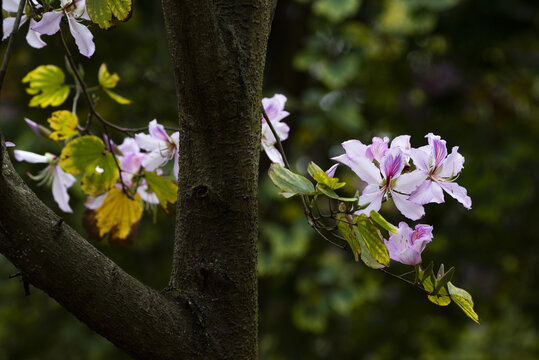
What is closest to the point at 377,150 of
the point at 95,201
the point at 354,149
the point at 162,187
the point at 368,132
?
the point at 354,149

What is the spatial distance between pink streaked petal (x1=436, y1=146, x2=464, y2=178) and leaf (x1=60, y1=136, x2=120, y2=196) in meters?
0.40

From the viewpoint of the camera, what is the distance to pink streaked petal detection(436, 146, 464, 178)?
723 mm

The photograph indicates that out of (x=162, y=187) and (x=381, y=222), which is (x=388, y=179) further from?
(x=162, y=187)

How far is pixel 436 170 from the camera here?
2.36ft

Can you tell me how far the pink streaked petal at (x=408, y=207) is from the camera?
0.70 metres

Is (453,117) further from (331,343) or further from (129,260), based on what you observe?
(129,260)

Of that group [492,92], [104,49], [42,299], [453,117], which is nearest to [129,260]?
[104,49]

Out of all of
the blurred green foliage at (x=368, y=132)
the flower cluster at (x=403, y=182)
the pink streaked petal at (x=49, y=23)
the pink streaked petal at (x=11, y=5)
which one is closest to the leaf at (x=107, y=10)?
the pink streaked petal at (x=49, y=23)

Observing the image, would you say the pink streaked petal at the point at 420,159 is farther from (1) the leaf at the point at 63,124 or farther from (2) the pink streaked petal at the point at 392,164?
(1) the leaf at the point at 63,124

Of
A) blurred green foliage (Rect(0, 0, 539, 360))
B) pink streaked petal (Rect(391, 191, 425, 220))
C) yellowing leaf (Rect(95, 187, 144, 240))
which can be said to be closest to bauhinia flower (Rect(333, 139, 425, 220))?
pink streaked petal (Rect(391, 191, 425, 220))

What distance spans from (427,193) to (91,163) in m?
0.41

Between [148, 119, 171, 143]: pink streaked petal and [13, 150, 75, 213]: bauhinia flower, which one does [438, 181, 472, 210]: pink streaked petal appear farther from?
[13, 150, 75, 213]: bauhinia flower

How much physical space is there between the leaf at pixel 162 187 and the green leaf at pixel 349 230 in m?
0.26

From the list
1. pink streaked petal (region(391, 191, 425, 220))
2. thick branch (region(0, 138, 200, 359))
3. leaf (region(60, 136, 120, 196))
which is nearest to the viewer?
thick branch (region(0, 138, 200, 359))
